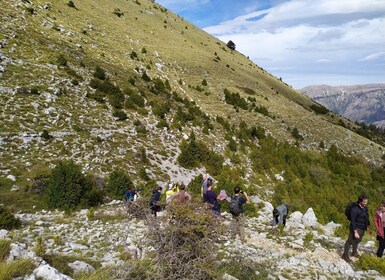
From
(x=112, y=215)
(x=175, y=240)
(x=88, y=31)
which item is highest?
(x=88, y=31)

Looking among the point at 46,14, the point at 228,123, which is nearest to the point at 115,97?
the point at 228,123

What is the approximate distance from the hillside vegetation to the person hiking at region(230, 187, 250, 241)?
8.01 metres

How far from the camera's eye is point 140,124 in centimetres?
2606

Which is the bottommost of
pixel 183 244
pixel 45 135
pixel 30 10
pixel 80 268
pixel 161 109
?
pixel 80 268

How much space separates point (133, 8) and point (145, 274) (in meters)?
59.2

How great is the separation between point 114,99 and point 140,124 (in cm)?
347

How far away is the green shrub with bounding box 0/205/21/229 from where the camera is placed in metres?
12.3

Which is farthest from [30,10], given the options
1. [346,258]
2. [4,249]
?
[346,258]

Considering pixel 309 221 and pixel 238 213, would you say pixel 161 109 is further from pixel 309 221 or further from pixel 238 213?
pixel 238 213

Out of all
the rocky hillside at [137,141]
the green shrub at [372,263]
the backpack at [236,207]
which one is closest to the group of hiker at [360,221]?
the green shrub at [372,263]

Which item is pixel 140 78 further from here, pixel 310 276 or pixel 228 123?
pixel 310 276

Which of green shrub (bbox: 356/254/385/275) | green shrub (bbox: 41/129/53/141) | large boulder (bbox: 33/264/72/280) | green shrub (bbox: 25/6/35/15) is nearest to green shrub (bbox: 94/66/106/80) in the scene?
green shrub (bbox: 41/129/53/141)

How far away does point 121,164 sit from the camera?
20.5 m

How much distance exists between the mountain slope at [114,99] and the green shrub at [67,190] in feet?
6.78
